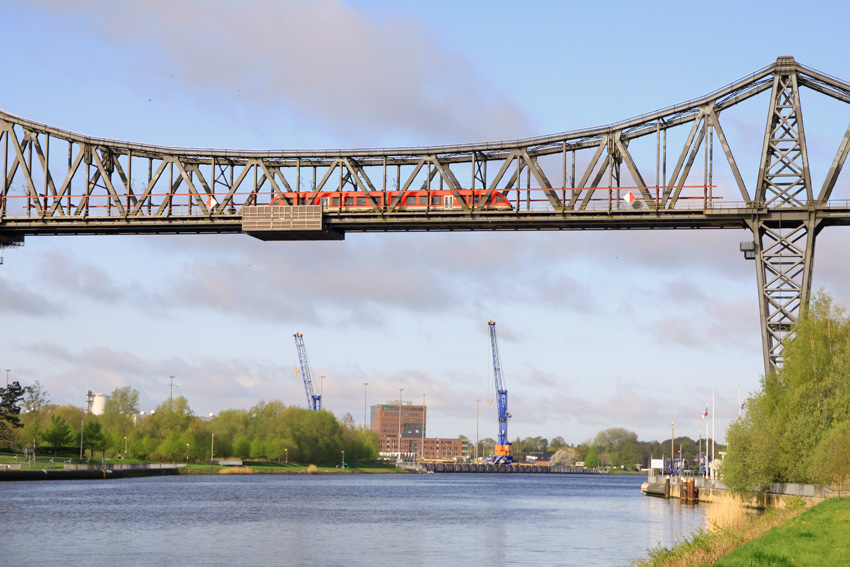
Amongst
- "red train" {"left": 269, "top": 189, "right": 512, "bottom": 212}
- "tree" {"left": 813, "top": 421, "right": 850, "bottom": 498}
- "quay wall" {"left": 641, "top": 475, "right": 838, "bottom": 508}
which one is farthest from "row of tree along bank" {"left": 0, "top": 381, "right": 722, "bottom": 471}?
"tree" {"left": 813, "top": 421, "right": 850, "bottom": 498}

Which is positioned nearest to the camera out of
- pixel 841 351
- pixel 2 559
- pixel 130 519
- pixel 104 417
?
pixel 2 559

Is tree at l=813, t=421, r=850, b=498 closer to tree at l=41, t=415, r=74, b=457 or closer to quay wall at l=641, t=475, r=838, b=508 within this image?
quay wall at l=641, t=475, r=838, b=508

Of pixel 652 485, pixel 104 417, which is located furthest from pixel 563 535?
pixel 104 417

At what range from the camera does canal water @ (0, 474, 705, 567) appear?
136 ft

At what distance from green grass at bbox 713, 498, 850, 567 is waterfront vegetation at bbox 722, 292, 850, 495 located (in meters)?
18.0

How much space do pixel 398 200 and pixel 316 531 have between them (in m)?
18.3

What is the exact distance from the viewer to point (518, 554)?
4394cm

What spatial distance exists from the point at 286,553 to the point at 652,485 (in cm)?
6980

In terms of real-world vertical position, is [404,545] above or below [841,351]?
below

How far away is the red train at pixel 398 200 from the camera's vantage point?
54688 millimetres

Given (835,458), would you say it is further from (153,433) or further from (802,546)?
(153,433)

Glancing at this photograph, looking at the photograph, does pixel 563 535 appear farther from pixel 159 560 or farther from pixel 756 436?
pixel 159 560

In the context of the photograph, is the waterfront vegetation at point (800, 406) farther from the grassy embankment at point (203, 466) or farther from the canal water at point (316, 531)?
the grassy embankment at point (203, 466)

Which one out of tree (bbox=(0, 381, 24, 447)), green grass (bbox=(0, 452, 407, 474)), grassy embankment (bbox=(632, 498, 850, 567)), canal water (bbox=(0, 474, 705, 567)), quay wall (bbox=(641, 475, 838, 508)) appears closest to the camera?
grassy embankment (bbox=(632, 498, 850, 567))
